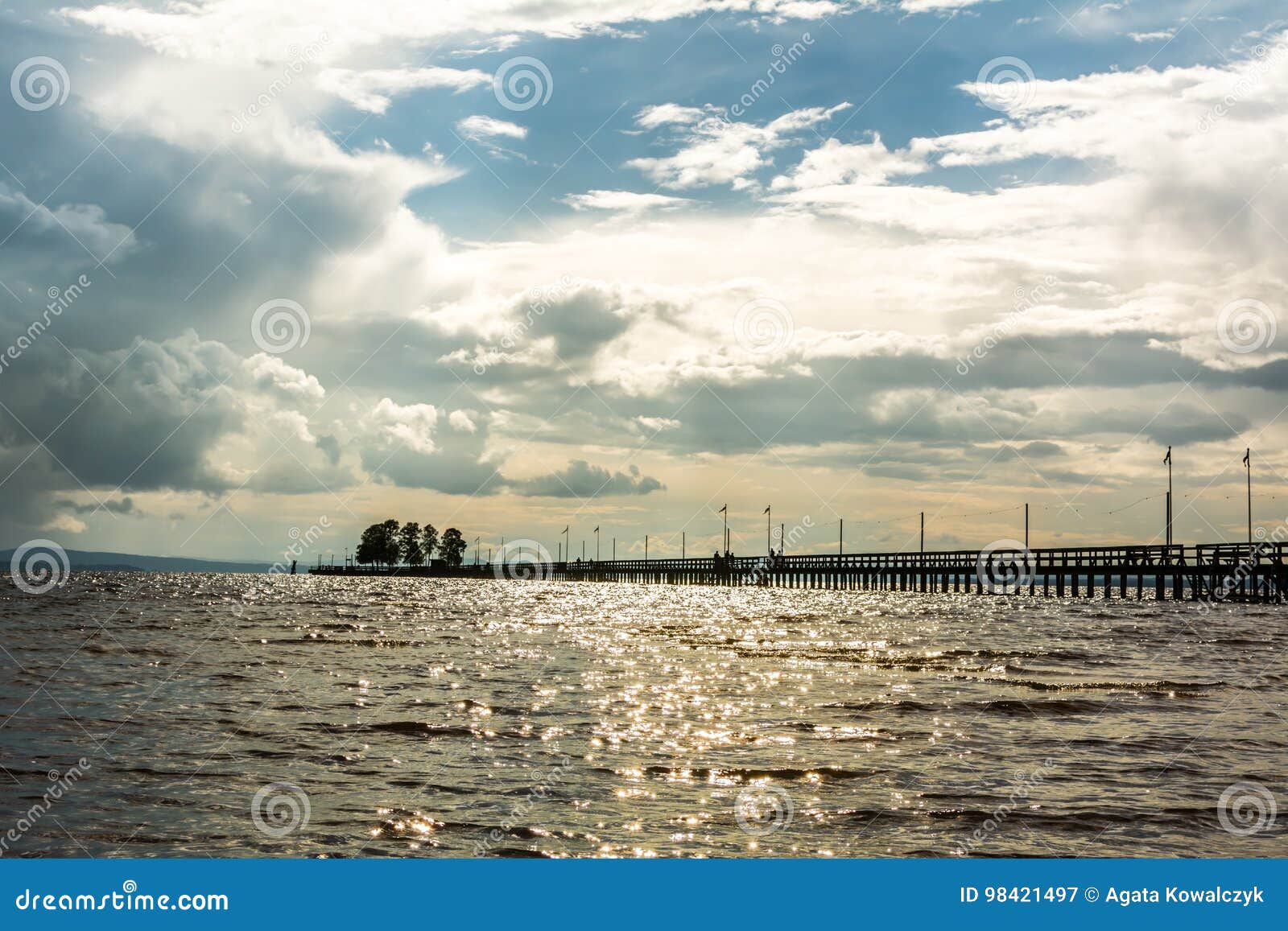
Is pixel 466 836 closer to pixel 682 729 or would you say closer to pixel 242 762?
pixel 242 762

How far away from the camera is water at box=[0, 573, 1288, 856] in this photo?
24.8 ft

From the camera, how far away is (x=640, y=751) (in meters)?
10.7

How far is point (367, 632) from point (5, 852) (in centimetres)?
2409

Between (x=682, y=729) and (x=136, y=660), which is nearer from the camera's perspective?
(x=682, y=729)

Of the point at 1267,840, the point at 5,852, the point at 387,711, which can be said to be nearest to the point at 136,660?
the point at 387,711

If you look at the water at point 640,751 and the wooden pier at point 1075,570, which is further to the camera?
the wooden pier at point 1075,570

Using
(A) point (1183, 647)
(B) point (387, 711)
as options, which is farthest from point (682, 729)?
(A) point (1183, 647)

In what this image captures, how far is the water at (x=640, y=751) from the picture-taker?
7547mm

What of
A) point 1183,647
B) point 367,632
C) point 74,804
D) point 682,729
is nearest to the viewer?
point 74,804

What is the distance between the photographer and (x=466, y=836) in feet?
24.5

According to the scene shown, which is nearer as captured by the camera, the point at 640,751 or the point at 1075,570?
the point at 640,751

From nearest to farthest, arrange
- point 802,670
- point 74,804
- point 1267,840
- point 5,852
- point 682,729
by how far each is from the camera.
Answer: point 5,852, point 1267,840, point 74,804, point 682,729, point 802,670

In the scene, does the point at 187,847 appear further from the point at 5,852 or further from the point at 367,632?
the point at 367,632

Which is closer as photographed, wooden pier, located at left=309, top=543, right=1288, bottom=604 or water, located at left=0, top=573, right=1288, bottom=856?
water, located at left=0, top=573, right=1288, bottom=856
